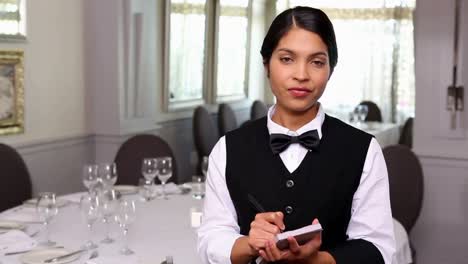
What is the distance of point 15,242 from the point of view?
7.20 feet

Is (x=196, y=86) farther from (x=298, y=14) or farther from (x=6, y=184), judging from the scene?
(x=298, y=14)

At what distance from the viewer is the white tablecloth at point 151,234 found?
2.09 metres

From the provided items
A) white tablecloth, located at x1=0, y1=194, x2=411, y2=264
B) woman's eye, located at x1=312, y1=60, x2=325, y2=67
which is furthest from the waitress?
white tablecloth, located at x1=0, y1=194, x2=411, y2=264

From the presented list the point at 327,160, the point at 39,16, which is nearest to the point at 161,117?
the point at 39,16

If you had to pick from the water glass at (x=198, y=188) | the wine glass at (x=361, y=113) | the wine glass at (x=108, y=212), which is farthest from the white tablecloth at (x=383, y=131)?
the wine glass at (x=108, y=212)

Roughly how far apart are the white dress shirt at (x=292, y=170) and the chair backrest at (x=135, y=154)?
7.68ft

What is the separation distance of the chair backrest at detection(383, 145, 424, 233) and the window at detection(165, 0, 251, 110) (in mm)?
2535

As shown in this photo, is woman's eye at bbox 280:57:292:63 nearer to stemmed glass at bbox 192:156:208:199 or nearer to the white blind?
stemmed glass at bbox 192:156:208:199

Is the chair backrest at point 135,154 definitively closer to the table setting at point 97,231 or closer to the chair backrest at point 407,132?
the table setting at point 97,231

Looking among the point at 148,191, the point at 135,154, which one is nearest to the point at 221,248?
the point at 148,191

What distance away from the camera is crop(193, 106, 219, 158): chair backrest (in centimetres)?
524

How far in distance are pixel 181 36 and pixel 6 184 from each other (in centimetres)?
264

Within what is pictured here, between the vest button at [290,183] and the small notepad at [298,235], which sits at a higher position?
the vest button at [290,183]

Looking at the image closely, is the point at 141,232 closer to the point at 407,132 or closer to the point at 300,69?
the point at 300,69
